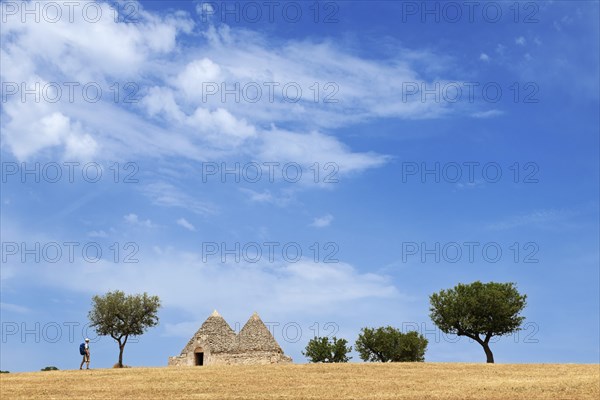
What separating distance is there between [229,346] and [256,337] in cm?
285

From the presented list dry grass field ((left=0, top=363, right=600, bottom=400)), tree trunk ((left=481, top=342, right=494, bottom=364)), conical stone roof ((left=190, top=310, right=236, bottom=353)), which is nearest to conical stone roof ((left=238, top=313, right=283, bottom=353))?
conical stone roof ((left=190, top=310, right=236, bottom=353))

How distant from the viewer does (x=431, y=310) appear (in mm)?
70000

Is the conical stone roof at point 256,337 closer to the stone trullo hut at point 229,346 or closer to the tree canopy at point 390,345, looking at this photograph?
the stone trullo hut at point 229,346

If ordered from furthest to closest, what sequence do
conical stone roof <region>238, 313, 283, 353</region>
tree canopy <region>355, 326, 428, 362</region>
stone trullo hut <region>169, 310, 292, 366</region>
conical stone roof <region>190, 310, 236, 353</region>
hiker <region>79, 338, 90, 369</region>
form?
tree canopy <region>355, 326, 428, 362</region> < conical stone roof <region>190, 310, 236, 353</region> < conical stone roof <region>238, 313, 283, 353</region> < stone trullo hut <region>169, 310, 292, 366</region> < hiker <region>79, 338, 90, 369</region>

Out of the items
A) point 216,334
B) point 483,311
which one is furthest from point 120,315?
point 483,311

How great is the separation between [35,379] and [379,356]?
44.8m

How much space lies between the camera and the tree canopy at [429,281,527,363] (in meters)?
67.3

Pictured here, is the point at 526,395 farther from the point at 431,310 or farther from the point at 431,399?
the point at 431,310

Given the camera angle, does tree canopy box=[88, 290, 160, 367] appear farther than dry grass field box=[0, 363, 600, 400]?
Yes

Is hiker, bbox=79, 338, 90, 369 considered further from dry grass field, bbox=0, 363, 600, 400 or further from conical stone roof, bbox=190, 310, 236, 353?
conical stone roof, bbox=190, 310, 236, 353

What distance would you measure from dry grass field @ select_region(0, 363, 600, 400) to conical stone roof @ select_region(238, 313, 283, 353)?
13.7 metres

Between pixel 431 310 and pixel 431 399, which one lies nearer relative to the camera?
pixel 431 399

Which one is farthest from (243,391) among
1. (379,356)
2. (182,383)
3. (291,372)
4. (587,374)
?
(379,356)

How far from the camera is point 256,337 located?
64.2 m
